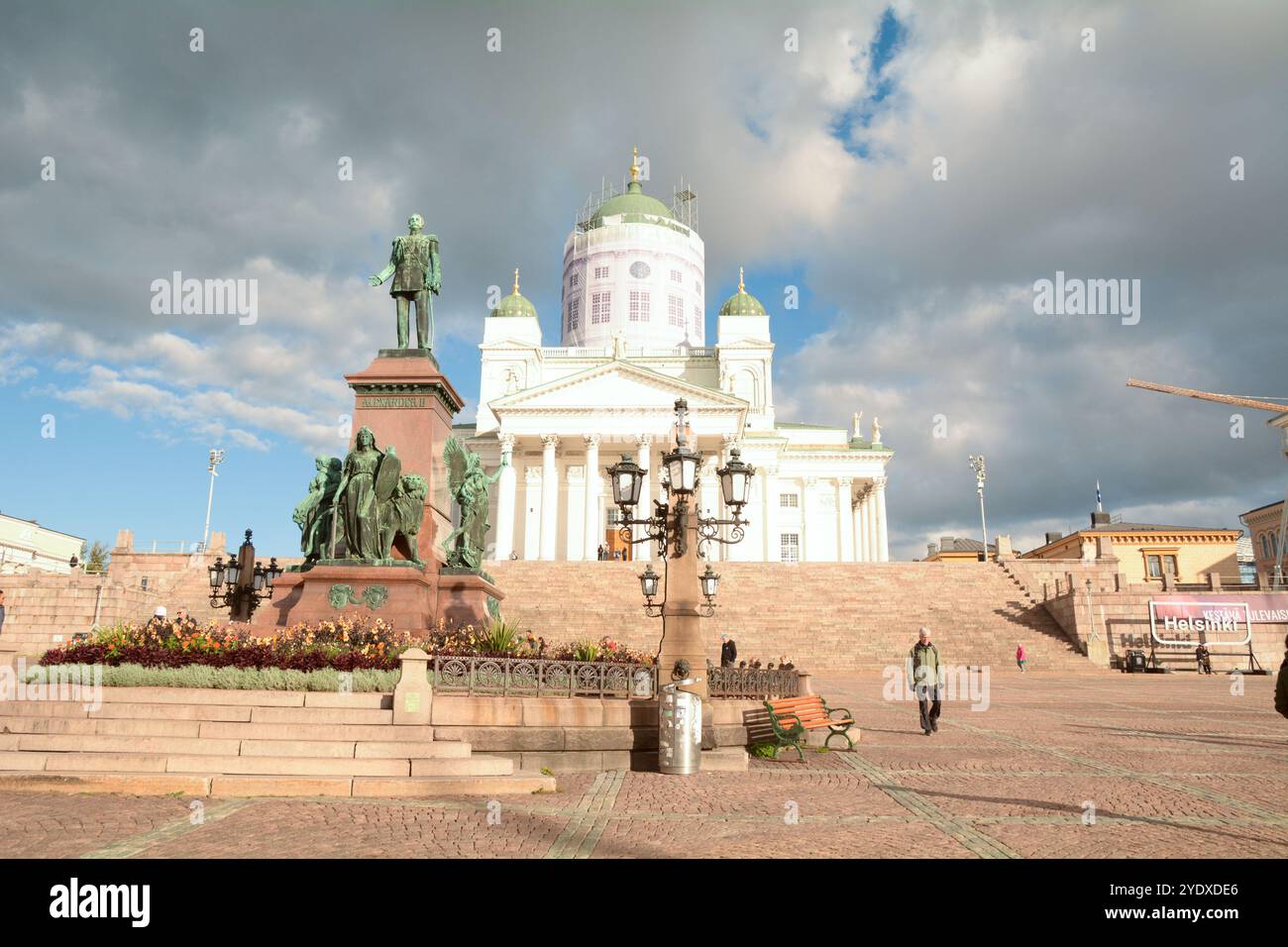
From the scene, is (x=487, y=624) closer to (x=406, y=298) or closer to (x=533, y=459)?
(x=406, y=298)

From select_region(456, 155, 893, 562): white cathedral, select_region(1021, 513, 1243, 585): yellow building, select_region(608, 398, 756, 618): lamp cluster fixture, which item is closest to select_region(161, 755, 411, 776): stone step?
select_region(608, 398, 756, 618): lamp cluster fixture

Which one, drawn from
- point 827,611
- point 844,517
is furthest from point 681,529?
point 844,517

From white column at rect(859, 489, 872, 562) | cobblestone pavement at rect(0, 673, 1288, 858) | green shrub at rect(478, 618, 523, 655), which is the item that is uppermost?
white column at rect(859, 489, 872, 562)

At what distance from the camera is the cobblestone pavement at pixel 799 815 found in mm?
6188

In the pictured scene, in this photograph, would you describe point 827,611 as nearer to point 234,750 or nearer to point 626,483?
point 626,483

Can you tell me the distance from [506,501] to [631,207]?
35998 mm

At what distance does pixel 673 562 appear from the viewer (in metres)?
11.2

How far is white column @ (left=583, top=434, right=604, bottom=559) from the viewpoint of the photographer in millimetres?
55312

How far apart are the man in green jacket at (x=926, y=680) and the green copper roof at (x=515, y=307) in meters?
59.2

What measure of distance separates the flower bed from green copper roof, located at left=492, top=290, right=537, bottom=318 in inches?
2367

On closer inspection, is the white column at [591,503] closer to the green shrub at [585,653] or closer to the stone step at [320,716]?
the green shrub at [585,653]

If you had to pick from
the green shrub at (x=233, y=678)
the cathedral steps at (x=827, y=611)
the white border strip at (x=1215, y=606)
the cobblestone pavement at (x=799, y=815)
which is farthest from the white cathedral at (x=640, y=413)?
the green shrub at (x=233, y=678)

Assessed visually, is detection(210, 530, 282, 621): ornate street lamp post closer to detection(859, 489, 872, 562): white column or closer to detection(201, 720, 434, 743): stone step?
detection(201, 720, 434, 743): stone step
